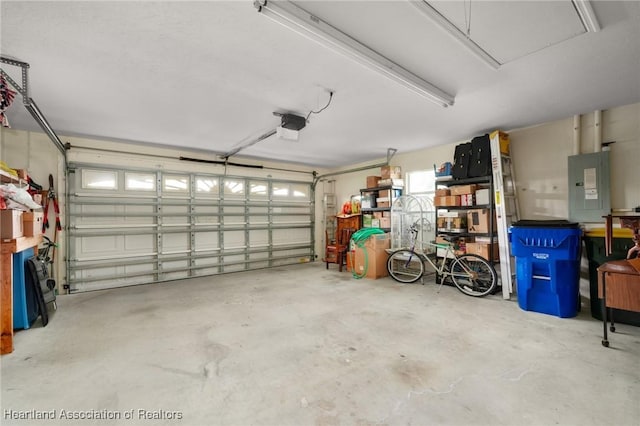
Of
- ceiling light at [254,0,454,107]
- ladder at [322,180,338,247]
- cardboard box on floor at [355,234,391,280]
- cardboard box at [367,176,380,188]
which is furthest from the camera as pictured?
ladder at [322,180,338,247]

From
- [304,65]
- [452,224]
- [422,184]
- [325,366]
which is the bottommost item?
[325,366]

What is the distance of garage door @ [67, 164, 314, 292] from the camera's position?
4879 millimetres

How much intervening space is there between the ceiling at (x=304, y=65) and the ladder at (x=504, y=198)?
1.16 ft

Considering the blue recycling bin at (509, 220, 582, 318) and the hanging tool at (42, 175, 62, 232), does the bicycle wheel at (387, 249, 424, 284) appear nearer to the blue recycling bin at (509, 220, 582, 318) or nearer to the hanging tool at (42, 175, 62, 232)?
the blue recycling bin at (509, 220, 582, 318)

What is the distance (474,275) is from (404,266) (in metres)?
1.57

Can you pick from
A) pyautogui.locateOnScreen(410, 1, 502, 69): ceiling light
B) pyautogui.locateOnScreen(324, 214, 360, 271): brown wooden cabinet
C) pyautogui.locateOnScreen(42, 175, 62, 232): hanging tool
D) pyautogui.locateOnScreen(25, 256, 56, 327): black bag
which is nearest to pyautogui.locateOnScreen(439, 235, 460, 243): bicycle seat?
pyautogui.locateOnScreen(324, 214, 360, 271): brown wooden cabinet

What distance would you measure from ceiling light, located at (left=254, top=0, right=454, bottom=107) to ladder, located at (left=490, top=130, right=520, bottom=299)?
7.13ft

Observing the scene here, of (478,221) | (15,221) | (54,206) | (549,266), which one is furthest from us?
(54,206)

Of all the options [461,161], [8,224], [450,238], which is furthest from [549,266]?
[8,224]

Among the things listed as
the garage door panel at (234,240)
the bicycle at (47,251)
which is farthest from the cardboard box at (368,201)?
the bicycle at (47,251)

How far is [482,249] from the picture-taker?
4285 millimetres

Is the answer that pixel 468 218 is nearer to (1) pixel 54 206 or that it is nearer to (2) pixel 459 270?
(2) pixel 459 270

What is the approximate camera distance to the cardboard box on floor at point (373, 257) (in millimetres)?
5405

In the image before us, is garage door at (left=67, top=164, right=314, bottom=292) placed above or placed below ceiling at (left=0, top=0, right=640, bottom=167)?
below
